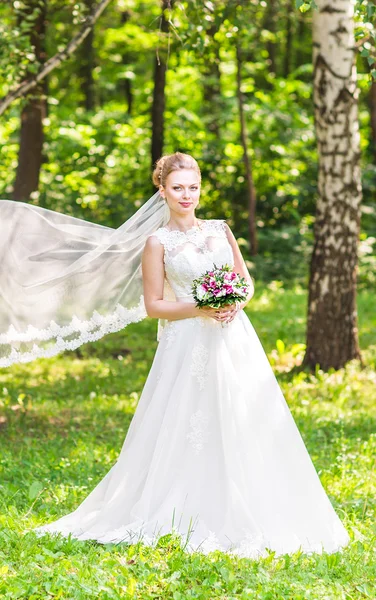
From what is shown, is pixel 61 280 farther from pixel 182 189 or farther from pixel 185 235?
pixel 182 189

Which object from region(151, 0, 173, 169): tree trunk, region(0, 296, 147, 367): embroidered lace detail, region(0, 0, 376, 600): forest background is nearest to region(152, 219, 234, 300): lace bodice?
region(0, 296, 147, 367): embroidered lace detail

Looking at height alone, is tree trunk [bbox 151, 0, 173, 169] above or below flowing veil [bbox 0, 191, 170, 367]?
above

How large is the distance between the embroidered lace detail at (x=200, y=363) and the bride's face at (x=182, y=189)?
0.84m

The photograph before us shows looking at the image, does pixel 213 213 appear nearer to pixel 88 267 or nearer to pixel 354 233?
pixel 354 233

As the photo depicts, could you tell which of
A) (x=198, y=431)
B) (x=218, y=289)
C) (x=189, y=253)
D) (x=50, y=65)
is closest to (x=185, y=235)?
(x=189, y=253)

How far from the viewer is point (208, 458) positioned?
4668 mm

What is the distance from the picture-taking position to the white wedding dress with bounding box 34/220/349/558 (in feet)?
14.9

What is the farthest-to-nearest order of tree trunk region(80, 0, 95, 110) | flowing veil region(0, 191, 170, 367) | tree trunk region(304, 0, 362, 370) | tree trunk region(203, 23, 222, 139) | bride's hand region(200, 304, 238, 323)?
tree trunk region(80, 0, 95, 110) < tree trunk region(203, 23, 222, 139) < tree trunk region(304, 0, 362, 370) < flowing veil region(0, 191, 170, 367) < bride's hand region(200, 304, 238, 323)

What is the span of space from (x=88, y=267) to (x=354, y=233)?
420 cm

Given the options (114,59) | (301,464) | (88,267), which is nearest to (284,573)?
(301,464)

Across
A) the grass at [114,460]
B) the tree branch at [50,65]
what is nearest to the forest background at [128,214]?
the grass at [114,460]

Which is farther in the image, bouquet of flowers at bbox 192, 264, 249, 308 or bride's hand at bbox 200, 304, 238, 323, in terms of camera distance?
bride's hand at bbox 200, 304, 238, 323

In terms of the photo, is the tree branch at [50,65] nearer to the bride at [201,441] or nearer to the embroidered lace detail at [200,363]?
the bride at [201,441]

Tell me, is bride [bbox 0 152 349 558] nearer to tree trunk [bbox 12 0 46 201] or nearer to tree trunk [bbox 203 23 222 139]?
tree trunk [bbox 12 0 46 201]
